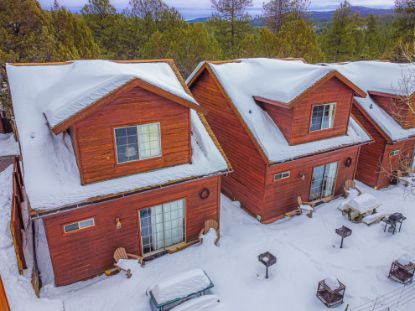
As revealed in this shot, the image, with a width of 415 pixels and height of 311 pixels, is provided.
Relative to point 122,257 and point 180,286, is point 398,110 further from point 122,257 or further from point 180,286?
point 122,257

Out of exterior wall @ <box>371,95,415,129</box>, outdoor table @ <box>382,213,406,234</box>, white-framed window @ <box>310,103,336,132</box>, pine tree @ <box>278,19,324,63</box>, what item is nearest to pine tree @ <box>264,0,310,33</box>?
pine tree @ <box>278,19,324,63</box>

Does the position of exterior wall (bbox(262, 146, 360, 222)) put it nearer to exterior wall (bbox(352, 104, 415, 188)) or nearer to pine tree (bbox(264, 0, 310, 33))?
exterior wall (bbox(352, 104, 415, 188))

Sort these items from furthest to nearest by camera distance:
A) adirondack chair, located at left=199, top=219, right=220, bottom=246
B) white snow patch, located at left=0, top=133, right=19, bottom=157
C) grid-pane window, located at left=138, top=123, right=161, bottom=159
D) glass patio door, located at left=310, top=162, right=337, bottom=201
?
white snow patch, located at left=0, top=133, right=19, bottom=157 → glass patio door, located at left=310, top=162, right=337, bottom=201 → adirondack chair, located at left=199, top=219, right=220, bottom=246 → grid-pane window, located at left=138, top=123, right=161, bottom=159

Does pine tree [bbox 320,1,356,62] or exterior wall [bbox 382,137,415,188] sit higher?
pine tree [bbox 320,1,356,62]

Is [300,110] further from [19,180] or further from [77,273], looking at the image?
[19,180]

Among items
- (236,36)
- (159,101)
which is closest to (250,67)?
(159,101)
